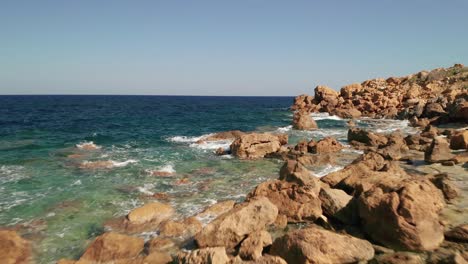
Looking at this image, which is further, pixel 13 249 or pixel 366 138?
pixel 366 138

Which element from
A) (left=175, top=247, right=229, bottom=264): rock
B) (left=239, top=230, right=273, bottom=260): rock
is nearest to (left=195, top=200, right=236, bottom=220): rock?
(left=239, top=230, right=273, bottom=260): rock

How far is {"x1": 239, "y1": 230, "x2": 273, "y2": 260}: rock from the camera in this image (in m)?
8.99

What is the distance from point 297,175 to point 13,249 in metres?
10.2

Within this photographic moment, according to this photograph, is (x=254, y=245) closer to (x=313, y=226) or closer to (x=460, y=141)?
(x=313, y=226)

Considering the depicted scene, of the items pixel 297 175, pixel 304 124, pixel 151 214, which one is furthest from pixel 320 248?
pixel 304 124

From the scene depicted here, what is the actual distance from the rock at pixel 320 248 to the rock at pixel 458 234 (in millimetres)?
2356

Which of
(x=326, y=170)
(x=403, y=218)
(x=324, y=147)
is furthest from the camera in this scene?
(x=324, y=147)

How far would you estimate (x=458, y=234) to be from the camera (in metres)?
9.20

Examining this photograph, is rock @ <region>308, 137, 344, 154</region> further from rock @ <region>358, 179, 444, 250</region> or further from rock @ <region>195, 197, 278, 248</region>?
rock @ <region>195, 197, 278, 248</region>

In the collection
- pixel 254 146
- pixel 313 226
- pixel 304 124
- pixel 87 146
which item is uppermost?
pixel 304 124

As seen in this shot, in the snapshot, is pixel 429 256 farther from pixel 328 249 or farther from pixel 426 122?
pixel 426 122

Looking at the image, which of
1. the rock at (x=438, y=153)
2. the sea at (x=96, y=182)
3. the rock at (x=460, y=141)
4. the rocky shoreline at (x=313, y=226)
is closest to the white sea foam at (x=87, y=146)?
the sea at (x=96, y=182)

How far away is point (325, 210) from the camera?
38.4ft

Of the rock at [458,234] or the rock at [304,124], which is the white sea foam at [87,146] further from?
the rock at [458,234]
